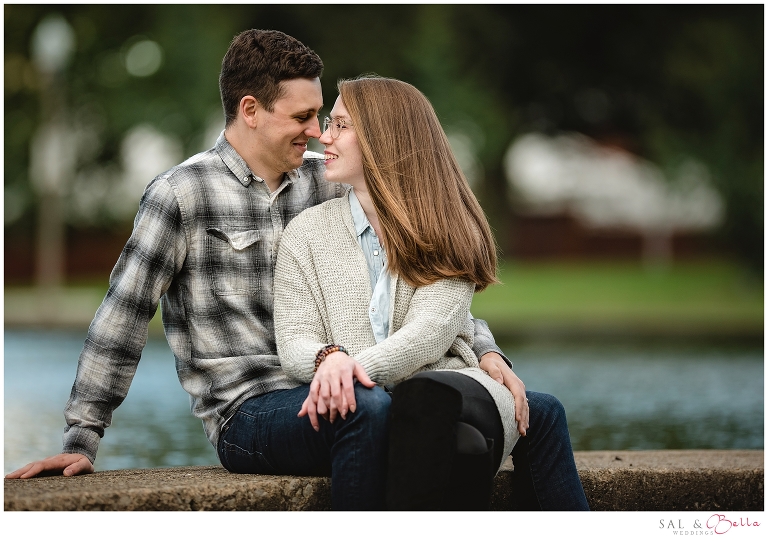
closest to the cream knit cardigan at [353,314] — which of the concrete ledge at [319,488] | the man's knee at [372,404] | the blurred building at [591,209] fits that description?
the man's knee at [372,404]

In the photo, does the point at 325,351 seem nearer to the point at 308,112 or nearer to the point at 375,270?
the point at 375,270

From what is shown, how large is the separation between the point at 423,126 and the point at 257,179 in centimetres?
59

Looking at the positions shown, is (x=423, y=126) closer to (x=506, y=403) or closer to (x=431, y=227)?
(x=431, y=227)

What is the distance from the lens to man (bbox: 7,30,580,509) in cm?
315

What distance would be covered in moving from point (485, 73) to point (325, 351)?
20.6 meters

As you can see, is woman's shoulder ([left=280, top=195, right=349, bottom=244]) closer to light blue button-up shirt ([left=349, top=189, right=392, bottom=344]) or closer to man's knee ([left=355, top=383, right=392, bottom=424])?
light blue button-up shirt ([left=349, top=189, right=392, bottom=344])

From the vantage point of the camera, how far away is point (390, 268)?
3121 mm

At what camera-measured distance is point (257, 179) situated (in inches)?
135

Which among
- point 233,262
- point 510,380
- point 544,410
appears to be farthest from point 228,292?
point 544,410

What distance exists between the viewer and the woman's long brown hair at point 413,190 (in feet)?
10.2

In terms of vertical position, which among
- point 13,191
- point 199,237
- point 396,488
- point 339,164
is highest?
point 339,164

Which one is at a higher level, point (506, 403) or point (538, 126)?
point (506, 403)

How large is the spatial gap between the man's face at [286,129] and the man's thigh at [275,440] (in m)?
0.79
